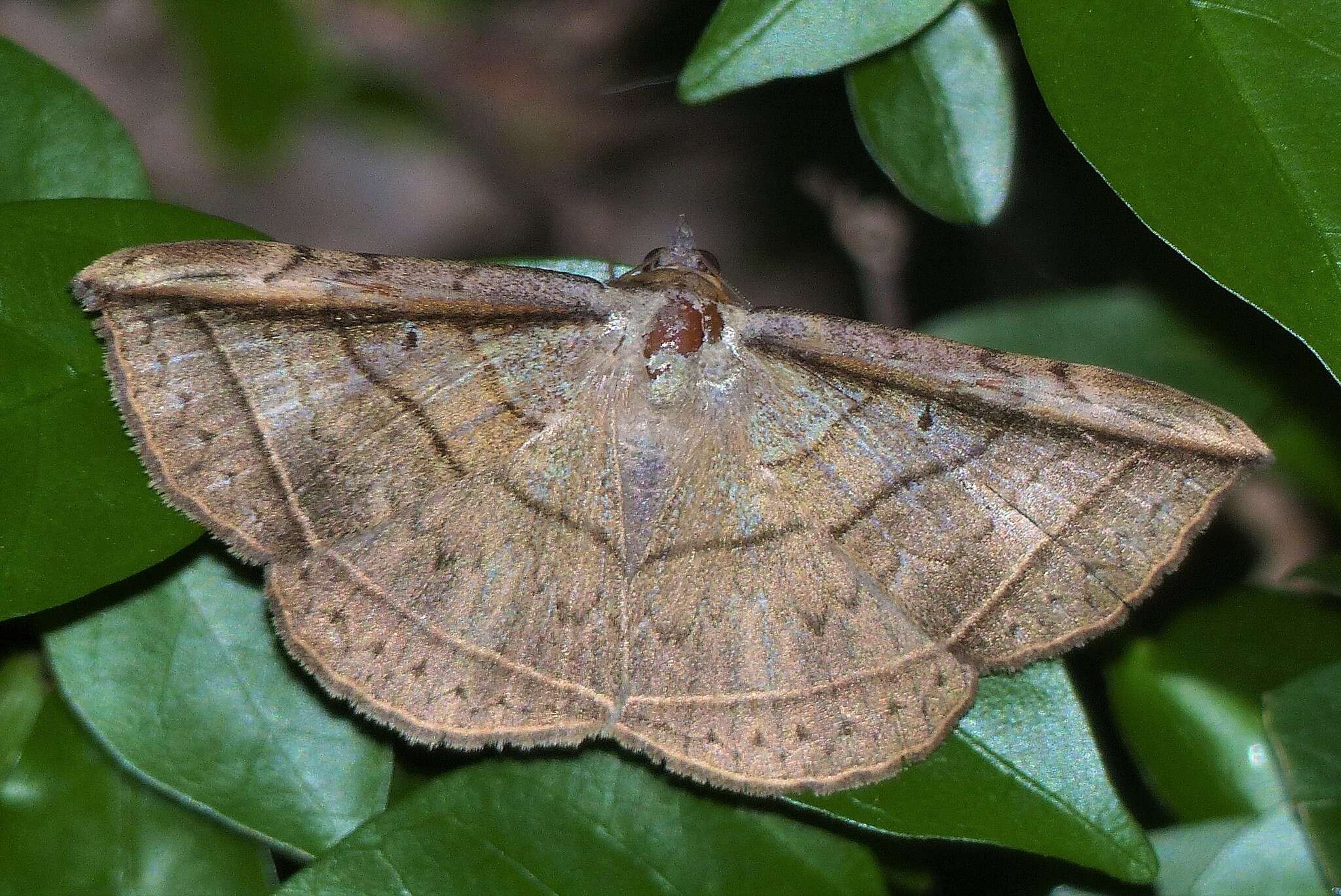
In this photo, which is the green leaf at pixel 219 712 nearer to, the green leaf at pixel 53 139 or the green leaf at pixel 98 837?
the green leaf at pixel 98 837

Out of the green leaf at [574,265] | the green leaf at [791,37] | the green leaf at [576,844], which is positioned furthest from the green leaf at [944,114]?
the green leaf at [576,844]

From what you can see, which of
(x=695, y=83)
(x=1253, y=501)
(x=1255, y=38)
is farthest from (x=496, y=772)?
(x=1253, y=501)

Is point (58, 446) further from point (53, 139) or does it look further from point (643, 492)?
point (643, 492)

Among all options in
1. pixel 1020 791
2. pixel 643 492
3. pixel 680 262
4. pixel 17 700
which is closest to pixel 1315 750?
pixel 1020 791

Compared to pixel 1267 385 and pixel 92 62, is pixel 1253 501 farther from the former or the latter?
pixel 92 62

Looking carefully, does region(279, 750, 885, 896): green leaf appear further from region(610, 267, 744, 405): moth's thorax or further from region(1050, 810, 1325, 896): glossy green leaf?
region(610, 267, 744, 405): moth's thorax

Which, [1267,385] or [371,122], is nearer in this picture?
[1267,385]
